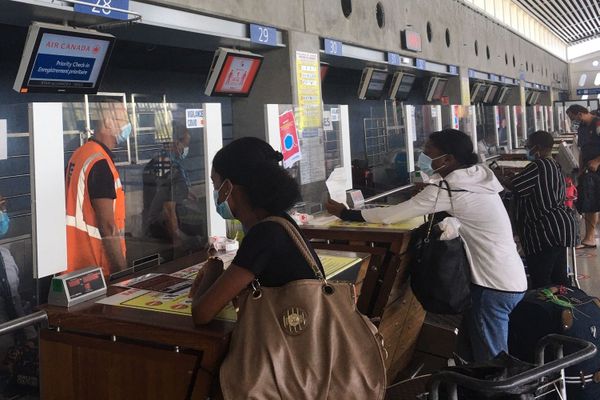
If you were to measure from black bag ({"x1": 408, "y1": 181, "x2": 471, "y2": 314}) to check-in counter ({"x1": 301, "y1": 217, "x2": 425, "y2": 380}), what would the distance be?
127 mm

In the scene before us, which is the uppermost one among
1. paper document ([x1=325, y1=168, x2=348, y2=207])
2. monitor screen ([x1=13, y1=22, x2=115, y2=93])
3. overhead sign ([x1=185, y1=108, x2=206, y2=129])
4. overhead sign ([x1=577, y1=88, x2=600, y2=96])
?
overhead sign ([x1=577, y1=88, x2=600, y2=96])

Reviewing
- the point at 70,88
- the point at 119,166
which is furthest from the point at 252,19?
the point at 119,166

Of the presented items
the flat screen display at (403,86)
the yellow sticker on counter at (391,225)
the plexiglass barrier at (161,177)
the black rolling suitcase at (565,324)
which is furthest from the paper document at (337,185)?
the flat screen display at (403,86)

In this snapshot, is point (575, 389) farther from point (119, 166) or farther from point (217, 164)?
point (119, 166)

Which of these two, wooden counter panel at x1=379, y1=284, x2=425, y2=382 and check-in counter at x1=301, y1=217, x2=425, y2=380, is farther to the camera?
wooden counter panel at x1=379, y1=284, x2=425, y2=382

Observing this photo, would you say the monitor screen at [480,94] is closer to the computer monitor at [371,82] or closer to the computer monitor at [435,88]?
the computer monitor at [435,88]

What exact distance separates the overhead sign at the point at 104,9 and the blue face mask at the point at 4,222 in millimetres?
1105

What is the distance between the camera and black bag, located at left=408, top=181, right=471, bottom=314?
2.59 metres

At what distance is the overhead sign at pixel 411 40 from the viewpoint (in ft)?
22.5

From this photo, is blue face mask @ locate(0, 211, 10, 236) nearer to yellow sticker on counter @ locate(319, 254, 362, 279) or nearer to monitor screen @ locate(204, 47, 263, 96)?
yellow sticker on counter @ locate(319, 254, 362, 279)

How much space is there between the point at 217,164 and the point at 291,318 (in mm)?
538

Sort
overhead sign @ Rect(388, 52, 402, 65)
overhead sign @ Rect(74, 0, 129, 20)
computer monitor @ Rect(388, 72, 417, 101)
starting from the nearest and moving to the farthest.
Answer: overhead sign @ Rect(74, 0, 129, 20), overhead sign @ Rect(388, 52, 402, 65), computer monitor @ Rect(388, 72, 417, 101)

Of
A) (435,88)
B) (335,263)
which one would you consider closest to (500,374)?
(335,263)

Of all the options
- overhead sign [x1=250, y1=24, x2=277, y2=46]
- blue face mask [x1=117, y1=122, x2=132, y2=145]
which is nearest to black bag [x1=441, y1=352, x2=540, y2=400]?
blue face mask [x1=117, y1=122, x2=132, y2=145]
